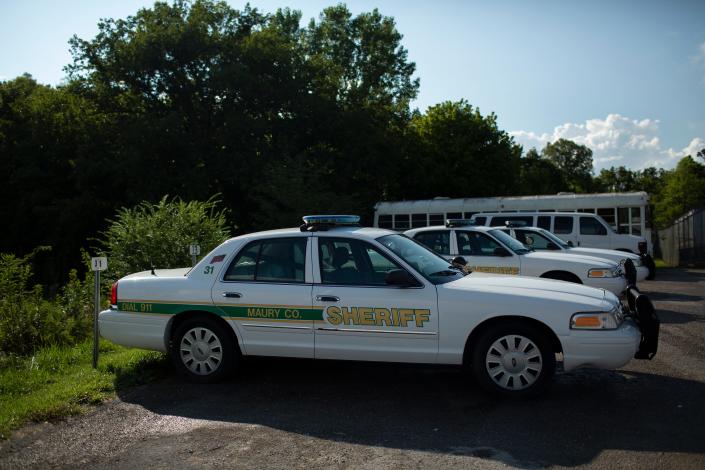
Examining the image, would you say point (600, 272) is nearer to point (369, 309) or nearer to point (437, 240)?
point (437, 240)

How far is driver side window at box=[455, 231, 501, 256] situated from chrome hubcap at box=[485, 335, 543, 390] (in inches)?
232

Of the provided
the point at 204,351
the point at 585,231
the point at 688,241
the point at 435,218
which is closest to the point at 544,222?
the point at 585,231

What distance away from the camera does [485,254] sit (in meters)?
12.0

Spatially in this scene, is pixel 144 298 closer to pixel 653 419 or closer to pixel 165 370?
pixel 165 370

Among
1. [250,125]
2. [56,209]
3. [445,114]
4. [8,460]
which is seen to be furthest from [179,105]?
[8,460]

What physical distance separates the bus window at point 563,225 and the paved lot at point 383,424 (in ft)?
39.4

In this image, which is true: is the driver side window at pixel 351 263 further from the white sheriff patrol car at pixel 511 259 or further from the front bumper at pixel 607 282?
the front bumper at pixel 607 282

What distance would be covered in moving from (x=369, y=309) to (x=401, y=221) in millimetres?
20103

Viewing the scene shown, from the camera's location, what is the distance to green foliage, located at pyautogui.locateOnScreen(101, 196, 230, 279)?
12437mm

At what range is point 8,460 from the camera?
16.5 ft

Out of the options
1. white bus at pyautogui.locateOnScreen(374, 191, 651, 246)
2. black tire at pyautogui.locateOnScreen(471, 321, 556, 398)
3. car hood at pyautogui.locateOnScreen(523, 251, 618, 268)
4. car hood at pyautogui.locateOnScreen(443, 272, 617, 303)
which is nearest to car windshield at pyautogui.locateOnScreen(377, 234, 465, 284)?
car hood at pyautogui.locateOnScreen(443, 272, 617, 303)

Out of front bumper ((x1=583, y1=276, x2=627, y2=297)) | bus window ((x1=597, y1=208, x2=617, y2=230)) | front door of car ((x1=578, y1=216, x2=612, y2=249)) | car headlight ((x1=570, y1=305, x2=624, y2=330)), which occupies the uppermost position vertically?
bus window ((x1=597, y1=208, x2=617, y2=230))

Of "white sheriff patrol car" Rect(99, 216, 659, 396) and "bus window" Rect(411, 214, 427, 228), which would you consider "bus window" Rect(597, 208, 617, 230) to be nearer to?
"bus window" Rect(411, 214, 427, 228)

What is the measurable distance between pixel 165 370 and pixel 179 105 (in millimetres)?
27843
